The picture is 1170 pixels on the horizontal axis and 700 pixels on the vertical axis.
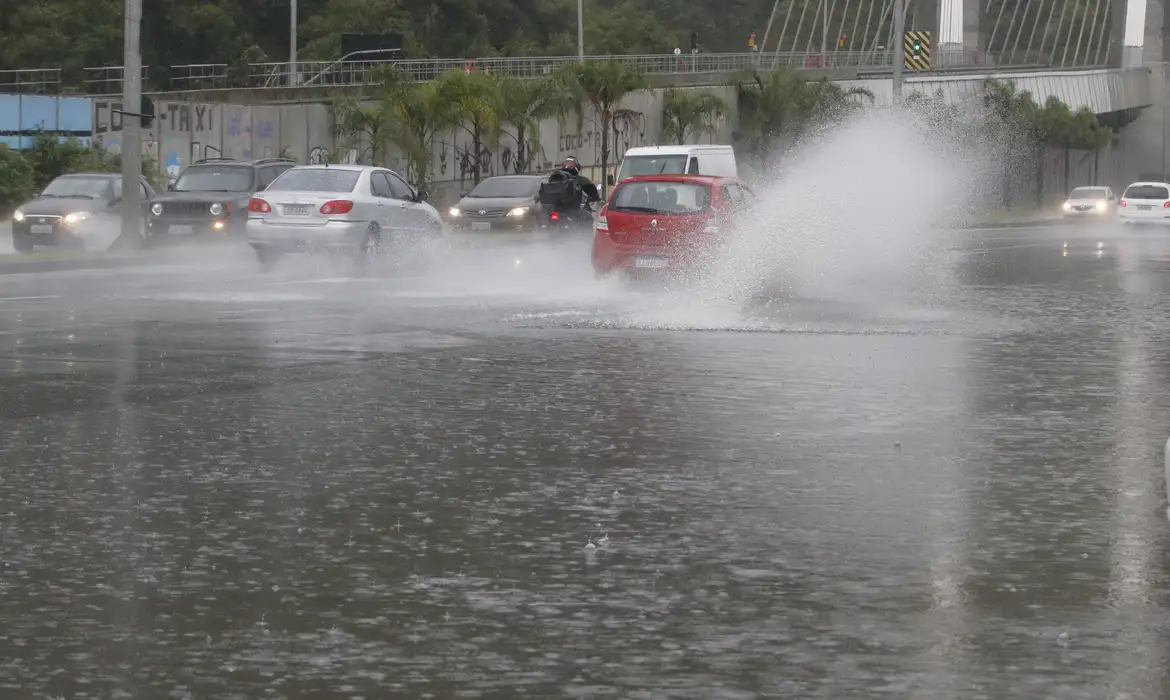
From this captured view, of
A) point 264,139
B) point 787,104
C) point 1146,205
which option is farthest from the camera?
point 787,104

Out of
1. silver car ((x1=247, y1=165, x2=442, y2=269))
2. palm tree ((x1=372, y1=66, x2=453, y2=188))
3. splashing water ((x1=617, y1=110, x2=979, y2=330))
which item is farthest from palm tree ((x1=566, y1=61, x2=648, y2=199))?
silver car ((x1=247, y1=165, x2=442, y2=269))

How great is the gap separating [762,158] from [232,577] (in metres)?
67.4

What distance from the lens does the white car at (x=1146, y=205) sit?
6128 centimetres

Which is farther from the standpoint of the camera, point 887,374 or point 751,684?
point 887,374

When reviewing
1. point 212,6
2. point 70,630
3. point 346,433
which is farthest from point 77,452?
point 212,6

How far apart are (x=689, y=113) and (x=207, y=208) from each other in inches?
1595

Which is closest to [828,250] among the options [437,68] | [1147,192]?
[1147,192]

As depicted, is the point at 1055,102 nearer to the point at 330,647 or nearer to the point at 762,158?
the point at 762,158

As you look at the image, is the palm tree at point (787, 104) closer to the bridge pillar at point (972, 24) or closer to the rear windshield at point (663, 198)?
the bridge pillar at point (972, 24)

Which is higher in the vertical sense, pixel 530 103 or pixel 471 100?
pixel 530 103

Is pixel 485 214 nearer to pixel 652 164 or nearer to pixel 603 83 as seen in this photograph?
pixel 652 164

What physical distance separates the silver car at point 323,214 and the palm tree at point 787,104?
45003mm

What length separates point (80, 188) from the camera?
128 ft

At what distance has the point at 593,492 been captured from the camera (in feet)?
34.9
